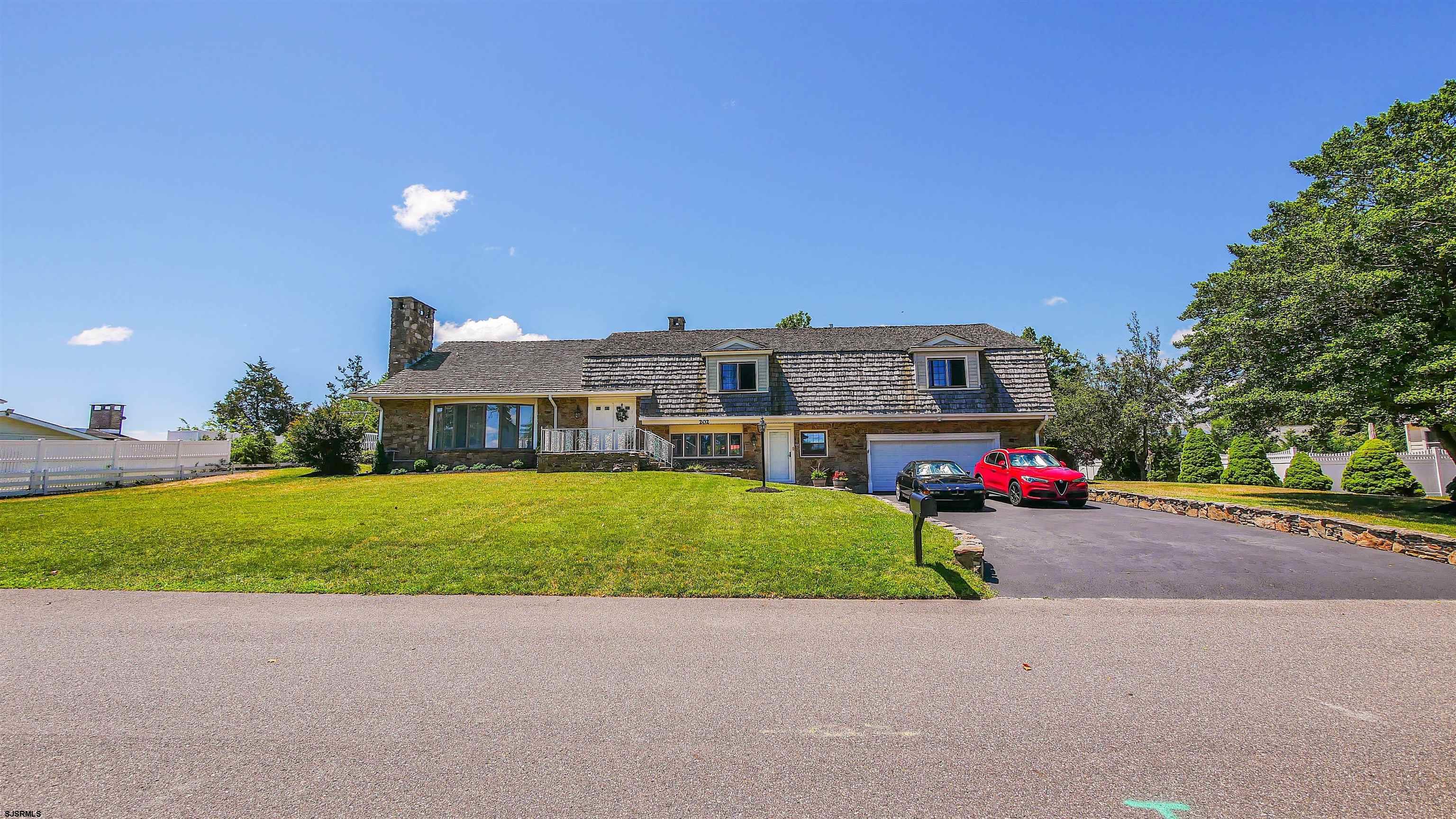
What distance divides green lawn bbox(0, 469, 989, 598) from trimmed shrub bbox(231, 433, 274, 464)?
16962 millimetres

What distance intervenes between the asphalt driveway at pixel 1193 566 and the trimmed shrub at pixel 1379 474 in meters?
15.4

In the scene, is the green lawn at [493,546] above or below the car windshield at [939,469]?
below

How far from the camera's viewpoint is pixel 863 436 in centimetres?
2306

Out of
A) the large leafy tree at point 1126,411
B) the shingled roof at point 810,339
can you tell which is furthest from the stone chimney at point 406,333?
the large leafy tree at point 1126,411

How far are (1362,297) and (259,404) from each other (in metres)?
69.2

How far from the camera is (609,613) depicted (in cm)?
666

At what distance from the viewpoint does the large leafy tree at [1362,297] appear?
13867 mm

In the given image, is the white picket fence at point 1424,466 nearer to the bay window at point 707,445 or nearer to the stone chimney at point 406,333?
the bay window at point 707,445

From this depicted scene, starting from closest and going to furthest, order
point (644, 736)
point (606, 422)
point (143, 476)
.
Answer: point (644, 736)
point (143, 476)
point (606, 422)

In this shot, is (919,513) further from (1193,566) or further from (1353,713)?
(1193,566)

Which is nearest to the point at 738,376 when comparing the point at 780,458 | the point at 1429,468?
the point at 780,458

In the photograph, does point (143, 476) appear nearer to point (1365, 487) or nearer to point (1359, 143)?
point (1359, 143)

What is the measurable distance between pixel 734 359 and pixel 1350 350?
17.1 metres

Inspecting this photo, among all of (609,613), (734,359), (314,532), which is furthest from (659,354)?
(609,613)
